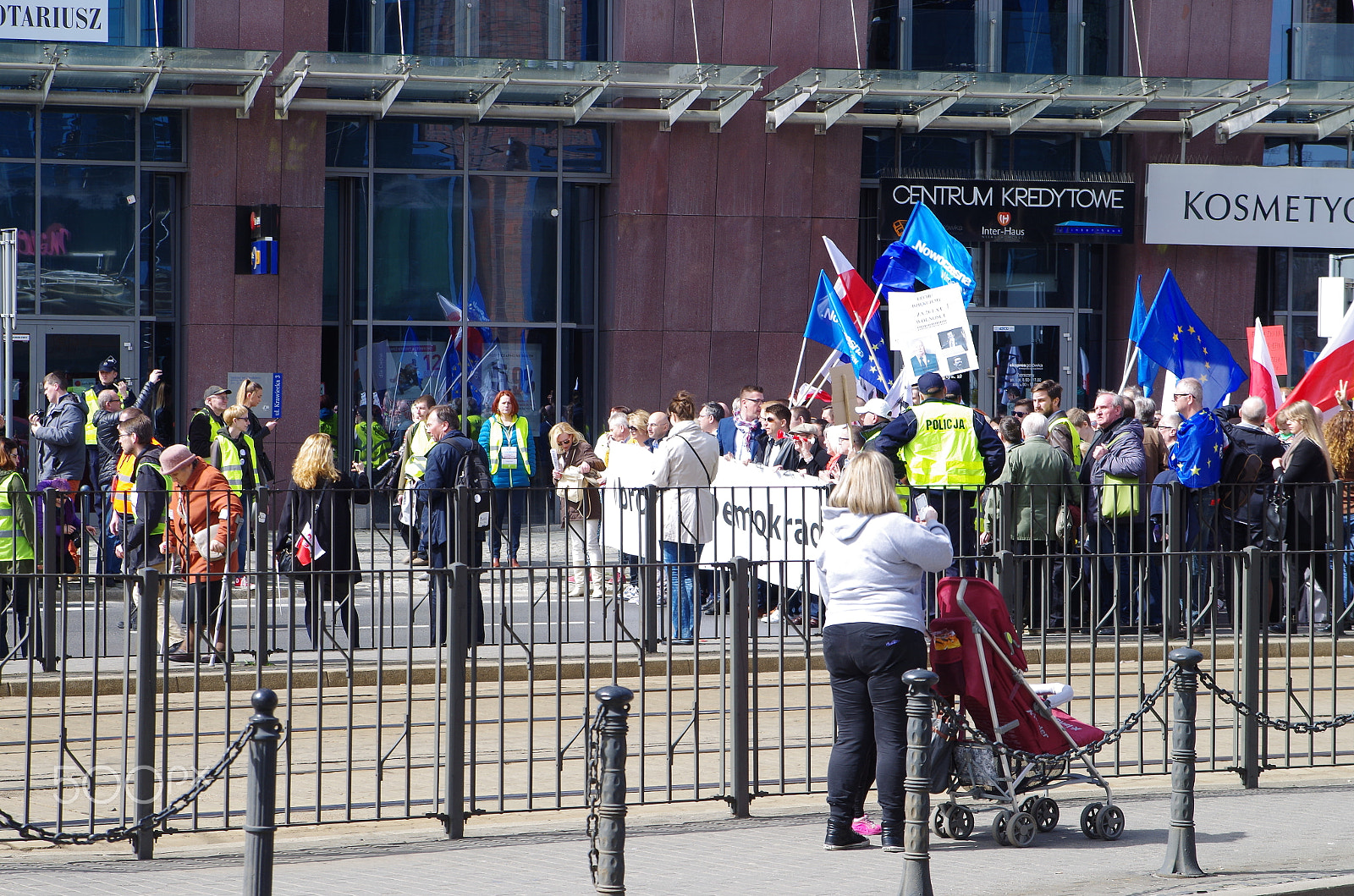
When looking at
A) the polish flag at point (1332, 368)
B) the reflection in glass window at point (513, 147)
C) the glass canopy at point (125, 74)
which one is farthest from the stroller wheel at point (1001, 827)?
the reflection in glass window at point (513, 147)

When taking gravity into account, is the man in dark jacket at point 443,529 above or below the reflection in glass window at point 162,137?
below

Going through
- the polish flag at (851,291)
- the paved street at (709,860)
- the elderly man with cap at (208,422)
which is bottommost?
the paved street at (709,860)

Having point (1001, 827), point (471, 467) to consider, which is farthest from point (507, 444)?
point (1001, 827)

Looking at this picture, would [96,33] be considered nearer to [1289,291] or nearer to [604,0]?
[604,0]

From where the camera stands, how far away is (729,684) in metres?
7.48

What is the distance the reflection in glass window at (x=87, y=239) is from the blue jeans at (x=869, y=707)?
593 inches

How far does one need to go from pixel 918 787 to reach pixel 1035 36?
1827 centimetres

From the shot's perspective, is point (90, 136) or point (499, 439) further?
point (90, 136)

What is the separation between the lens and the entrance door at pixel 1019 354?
22.1m

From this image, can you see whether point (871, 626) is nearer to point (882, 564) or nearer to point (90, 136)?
point (882, 564)

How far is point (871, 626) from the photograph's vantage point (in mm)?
6441

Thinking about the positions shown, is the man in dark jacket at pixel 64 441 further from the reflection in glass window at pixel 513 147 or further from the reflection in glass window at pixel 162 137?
the reflection in glass window at pixel 513 147

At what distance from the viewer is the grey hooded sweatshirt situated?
21.0 feet

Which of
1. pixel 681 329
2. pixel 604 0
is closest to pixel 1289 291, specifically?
pixel 681 329
